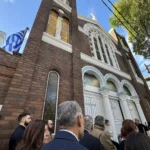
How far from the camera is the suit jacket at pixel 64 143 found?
850 mm

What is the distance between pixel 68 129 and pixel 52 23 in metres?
5.86

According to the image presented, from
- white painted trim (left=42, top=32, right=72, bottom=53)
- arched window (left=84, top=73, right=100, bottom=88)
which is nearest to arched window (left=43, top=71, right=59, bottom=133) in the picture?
white painted trim (left=42, top=32, right=72, bottom=53)

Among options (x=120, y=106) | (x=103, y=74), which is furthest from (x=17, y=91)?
(x=120, y=106)

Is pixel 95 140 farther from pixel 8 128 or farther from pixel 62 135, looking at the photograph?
pixel 8 128

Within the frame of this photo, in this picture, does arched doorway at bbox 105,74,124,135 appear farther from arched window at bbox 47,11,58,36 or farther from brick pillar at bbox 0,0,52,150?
brick pillar at bbox 0,0,52,150

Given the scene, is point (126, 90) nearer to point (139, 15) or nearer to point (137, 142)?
point (139, 15)

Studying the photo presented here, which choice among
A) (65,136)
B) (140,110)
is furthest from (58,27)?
(140,110)

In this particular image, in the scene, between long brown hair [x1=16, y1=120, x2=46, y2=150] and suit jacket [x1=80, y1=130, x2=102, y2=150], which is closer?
long brown hair [x1=16, y1=120, x2=46, y2=150]

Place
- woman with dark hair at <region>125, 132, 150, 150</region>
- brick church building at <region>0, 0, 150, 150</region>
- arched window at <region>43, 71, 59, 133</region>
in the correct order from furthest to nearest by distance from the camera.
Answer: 1. arched window at <region>43, 71, 59, 133</region>
2. brick church building at <region>0, 0, 150, 150</region>
3. woman with dark hair at <region>125, 132, 150, 150</region>

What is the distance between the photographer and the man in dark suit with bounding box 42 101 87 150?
2.87 feet

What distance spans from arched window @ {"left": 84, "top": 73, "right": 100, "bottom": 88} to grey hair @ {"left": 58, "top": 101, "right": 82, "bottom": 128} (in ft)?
15.2

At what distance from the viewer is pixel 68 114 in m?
1.15

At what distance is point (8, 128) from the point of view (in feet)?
8.29

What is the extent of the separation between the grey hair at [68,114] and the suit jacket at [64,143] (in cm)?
Result: 13
